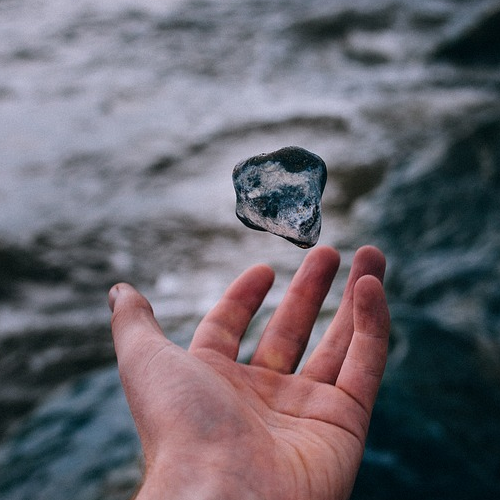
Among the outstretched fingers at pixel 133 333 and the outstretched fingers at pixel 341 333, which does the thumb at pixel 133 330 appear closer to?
the outstretched fingers at pixel 133 333

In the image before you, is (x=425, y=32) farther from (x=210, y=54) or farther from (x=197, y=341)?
(x=197, y=341)


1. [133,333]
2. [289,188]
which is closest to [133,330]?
[133,333]

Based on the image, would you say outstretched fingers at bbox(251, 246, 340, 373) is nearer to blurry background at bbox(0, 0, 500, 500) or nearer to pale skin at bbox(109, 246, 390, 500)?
pale skin at bbox(109, 246, 390, 500)

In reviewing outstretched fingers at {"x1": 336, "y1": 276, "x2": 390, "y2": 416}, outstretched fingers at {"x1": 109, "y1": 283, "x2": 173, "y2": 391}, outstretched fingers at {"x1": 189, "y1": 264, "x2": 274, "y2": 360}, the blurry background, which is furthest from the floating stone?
the blurry background

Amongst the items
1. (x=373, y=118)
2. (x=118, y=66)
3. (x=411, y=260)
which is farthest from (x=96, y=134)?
(x=411, y=260)

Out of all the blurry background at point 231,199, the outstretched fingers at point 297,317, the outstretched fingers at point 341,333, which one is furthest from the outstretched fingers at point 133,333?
the blurry background at point 231,199

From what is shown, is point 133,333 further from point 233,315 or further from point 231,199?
point 231,199
